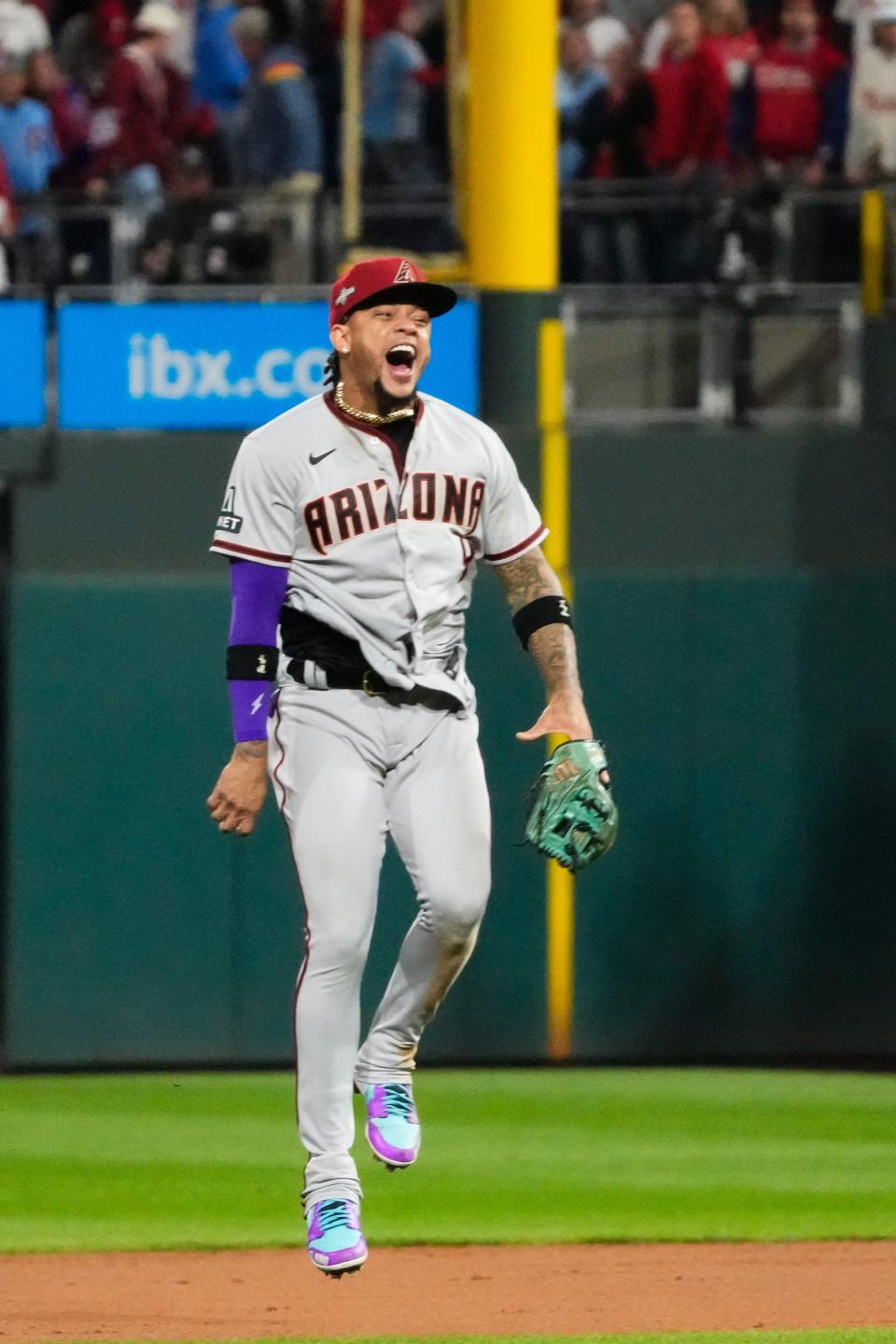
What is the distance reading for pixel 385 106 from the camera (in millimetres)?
12828

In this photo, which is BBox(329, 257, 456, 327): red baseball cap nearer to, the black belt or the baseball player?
the baseball player

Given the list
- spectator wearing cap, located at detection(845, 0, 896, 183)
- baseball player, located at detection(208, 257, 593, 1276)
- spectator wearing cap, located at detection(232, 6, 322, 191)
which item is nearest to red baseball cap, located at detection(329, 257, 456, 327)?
baseball player, located at detection(208, 257, 593, 1276)

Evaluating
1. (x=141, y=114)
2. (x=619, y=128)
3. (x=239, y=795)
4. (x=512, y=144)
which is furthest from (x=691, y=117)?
(x=239, y=795)

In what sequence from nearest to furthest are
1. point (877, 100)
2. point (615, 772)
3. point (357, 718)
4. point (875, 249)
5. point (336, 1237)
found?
point (336, 1237)
point (357, 718)
point (875, 249)
point (615, 772)
point (877, 100)

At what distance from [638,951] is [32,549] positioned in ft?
10.1

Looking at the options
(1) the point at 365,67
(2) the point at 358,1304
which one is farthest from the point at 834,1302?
(1) the point at 365,67

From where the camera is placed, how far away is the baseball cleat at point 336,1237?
5496mm

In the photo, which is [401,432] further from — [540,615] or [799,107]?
[799,107]

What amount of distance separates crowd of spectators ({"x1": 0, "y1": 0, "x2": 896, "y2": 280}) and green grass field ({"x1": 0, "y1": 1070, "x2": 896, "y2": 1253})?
141 inches

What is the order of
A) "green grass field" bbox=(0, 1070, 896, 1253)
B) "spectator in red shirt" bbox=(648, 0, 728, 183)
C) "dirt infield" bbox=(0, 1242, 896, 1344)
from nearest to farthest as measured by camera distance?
"dirt infield" bbox=(0, 1242, 896, 1344), "green grass field" bbox=(0, 1070, 896, 1253), "spectator in red shirt" bbox=(648, 0, 728, 183)

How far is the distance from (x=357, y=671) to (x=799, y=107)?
7452 mm

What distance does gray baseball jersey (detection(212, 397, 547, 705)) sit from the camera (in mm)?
5688

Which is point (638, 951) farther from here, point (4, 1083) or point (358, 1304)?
point (358, 1304)

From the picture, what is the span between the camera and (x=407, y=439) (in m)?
5.82
